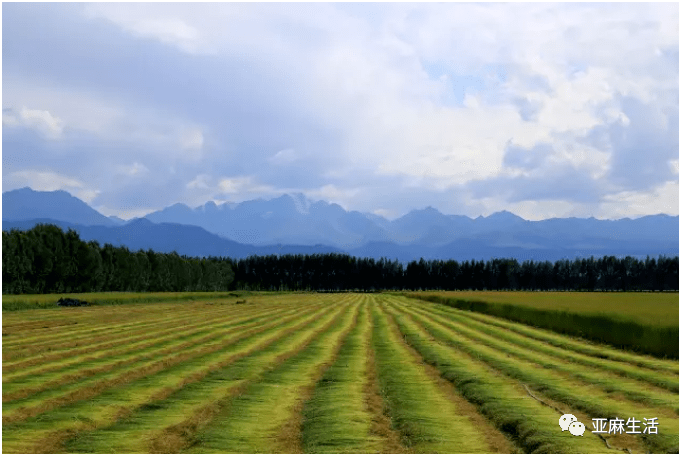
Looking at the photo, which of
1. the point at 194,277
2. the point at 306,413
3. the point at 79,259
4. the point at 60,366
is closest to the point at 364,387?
the point at 306,413

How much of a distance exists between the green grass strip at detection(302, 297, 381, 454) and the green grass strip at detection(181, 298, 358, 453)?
1.25 ft

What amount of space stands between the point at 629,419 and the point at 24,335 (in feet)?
108

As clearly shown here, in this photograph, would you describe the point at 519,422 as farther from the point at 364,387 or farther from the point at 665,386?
the point at 665,386

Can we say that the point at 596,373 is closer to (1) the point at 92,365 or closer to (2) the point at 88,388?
(2) the point at 88,388

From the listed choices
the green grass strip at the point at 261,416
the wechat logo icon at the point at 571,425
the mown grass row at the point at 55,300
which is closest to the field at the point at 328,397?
the green grass strip at the point at 261,416

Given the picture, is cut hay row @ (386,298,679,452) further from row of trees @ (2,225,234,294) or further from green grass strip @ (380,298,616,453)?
row of trees @ (2,225,234,294)

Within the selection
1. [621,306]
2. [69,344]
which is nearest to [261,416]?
[69,344]

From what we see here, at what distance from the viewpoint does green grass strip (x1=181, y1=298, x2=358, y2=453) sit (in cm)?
1081

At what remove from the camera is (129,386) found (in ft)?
54.4

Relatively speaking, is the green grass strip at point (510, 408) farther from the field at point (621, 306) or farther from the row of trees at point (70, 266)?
the row of trees at point (70, 266)

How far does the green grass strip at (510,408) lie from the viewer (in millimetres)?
10781

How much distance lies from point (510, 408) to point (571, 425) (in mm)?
2118

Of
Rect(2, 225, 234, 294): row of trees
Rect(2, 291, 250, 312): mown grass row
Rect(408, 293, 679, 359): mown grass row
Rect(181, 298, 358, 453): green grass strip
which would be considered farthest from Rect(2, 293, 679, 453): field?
Rect(2, 225, 234, 294): row of trees

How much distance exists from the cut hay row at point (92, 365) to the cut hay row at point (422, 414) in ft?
29.8
